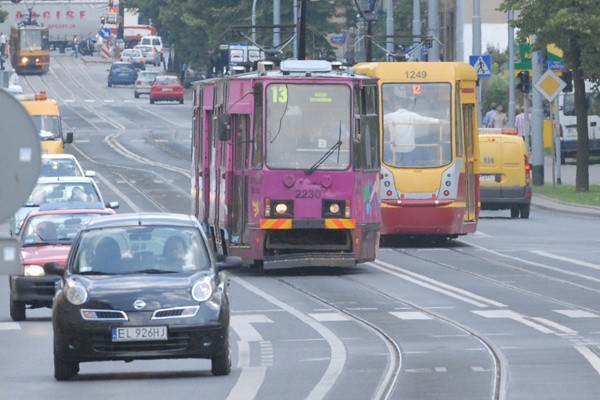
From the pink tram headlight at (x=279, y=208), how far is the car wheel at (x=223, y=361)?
11663 mm

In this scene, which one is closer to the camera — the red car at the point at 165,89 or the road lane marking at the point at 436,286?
the road lane marking at the point at 436,286

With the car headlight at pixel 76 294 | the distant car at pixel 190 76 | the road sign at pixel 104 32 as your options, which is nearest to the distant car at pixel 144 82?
the distant car at pixel 190 76

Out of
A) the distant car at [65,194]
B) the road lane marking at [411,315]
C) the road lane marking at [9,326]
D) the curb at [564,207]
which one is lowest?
the road lane marking at [9,326]

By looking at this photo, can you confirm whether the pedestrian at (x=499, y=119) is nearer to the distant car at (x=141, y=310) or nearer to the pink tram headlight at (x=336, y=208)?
the pink tram headlight at (x=336, y=208)

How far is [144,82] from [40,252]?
287 feet

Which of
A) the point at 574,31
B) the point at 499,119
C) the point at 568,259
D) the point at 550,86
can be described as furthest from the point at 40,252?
the point at 499,119

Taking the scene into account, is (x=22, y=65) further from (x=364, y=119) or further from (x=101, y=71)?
(x=364, y=119)

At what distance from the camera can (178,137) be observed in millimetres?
79688

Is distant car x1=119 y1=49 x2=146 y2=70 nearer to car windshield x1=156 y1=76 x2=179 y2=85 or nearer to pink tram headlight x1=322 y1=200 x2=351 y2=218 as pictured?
car windshield x1=156 y1=76 x2=179 y2=85

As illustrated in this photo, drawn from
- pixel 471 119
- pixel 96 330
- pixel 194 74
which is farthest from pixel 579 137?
pixel 194 74

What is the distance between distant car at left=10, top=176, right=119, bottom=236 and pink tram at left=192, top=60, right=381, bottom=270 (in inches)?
124

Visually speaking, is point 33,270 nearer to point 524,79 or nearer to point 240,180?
point 240,180

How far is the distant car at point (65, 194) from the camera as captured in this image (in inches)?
1256

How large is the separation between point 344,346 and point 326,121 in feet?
32.2
